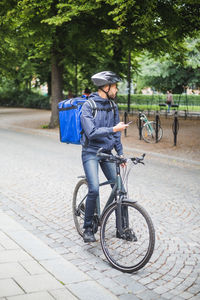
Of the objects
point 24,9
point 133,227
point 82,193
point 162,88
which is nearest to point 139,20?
point 24,9

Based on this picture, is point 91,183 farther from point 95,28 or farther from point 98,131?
point 95,28

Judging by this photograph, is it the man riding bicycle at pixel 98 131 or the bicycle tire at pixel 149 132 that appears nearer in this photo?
the man riding bicycle at pixel 98 131

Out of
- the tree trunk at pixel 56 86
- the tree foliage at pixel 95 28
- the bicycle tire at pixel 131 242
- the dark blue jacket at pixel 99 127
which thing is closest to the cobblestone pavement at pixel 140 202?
the bicycle tire at pixel 131 242

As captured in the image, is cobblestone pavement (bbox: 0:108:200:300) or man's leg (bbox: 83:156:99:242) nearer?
cobblestone pavement (bbox: 0:108:200:300)

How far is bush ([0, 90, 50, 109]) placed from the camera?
130 feet

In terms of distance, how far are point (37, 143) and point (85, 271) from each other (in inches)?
438

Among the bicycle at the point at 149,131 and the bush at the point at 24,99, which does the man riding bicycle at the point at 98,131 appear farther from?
the bush at the point at 24,99

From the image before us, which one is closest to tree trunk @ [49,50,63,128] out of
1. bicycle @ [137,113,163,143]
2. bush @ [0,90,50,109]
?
bicycle @ [137,113,163,143]

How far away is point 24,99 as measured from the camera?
1676 inches

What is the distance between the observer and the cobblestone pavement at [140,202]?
149 inches

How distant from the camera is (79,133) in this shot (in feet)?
14.4

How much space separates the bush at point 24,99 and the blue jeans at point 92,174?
34.6 metres

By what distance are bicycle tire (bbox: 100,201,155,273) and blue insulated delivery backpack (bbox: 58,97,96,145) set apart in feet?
2.97

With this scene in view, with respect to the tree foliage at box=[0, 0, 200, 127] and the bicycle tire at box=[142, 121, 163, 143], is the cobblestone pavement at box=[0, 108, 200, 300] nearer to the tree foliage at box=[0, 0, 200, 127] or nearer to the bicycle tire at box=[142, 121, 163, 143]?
the bicycle tire at box=[142, 121, 163, 143]
